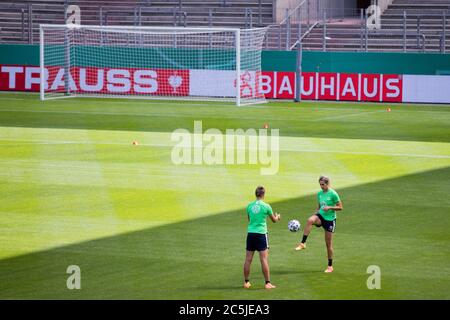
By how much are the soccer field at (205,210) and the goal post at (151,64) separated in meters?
10.2

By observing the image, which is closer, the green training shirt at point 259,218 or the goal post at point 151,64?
the green training shirt at point 259,218

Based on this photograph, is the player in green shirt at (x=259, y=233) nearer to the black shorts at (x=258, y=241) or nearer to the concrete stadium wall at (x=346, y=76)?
the black shorts at (x=258, y=241)

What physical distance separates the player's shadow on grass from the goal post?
2731 cm

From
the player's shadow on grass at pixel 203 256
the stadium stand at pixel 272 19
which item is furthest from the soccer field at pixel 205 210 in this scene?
the stadium stand at pixel 272 19

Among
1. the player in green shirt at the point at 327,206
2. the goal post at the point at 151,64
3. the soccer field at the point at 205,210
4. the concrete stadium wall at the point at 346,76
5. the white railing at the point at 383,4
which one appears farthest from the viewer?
the white railing at the point at 383,4

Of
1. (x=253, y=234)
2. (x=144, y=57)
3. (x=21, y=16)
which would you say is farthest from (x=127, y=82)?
(x=253, y=234)

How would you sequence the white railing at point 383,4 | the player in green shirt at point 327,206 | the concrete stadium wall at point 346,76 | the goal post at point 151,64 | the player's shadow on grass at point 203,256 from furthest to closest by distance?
the white railing at point 383,4 → the goal post at point 151,64 → the concrete stadium wall at point 346,76 → the player in green shirt at point 327,206 → the player's shadow on grass at point 203,256

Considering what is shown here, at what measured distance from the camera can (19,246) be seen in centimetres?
1889

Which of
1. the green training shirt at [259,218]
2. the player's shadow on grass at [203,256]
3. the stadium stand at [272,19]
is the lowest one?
the player's shadow on grass at [203,256]

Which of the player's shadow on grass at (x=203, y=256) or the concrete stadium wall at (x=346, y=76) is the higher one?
the concrete stadium wall at (x=346, y=76)

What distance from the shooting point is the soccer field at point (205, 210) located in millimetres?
16312

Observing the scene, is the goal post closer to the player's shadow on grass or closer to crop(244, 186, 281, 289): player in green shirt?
the player's shadow on grass

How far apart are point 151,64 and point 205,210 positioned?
100 feet
